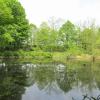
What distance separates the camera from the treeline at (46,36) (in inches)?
2180

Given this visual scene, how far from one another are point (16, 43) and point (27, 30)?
12.5 ft

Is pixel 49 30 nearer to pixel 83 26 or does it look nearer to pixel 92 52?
pixel 83 26

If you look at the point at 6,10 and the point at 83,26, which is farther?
the point at 83,26

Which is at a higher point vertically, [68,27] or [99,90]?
[68,27]

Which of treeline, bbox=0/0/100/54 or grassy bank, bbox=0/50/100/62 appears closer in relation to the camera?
treeline, bbox=0/0/100/54

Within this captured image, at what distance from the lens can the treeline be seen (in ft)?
182

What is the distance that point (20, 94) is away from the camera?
16359 millimetres

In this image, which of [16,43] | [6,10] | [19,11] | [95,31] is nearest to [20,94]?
[6,10]

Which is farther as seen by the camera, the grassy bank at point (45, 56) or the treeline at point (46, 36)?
the grassy bank at point (45, 56)

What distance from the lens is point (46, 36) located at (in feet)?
239

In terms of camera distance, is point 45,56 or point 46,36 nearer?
point 45,56

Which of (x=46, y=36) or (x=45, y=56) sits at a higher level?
(x=46, y=36)

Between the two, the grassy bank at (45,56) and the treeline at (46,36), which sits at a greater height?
the treeline at (46,36)

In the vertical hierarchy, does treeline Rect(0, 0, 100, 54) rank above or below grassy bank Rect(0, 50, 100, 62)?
above
